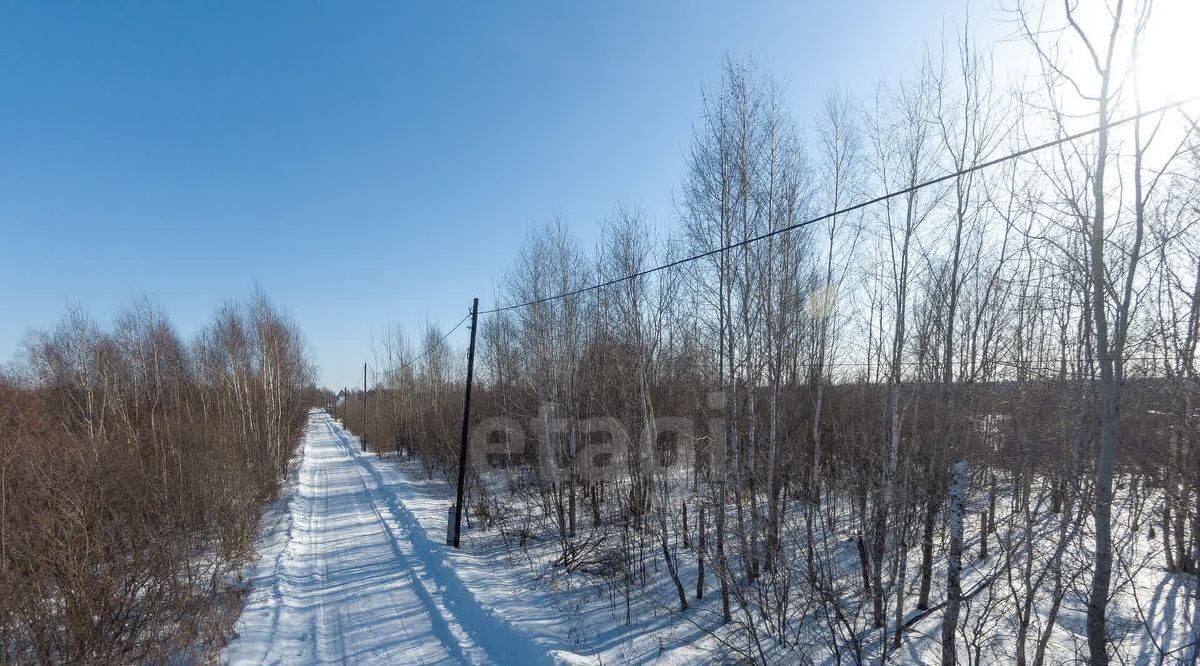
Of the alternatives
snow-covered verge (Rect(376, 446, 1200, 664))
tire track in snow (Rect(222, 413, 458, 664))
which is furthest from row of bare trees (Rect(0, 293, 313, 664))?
→ snow-covered verge (Rect(376, 446, 1200, 664))

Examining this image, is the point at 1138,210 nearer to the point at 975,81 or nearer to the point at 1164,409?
the point at 1164,409

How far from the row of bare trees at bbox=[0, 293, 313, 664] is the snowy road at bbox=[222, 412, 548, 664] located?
0.47m

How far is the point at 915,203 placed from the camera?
7.16m

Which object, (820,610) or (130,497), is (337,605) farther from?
(820,610)

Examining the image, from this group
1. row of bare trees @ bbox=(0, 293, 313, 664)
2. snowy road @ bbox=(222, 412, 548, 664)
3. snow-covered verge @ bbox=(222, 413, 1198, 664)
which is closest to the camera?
row of bare trees @ bbox=(0, 293, 313, 664)

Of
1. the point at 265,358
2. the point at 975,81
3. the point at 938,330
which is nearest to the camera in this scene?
the point at 975,81

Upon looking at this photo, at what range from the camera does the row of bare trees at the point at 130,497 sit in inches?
154

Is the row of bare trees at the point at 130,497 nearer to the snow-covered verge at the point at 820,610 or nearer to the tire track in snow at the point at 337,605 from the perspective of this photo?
the tire track in snow at the point at 337,605

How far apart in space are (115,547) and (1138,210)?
891 cm

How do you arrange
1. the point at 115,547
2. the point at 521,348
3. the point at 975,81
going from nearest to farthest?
the point at 115,547 → the point at 975,81 → the point at 521,348

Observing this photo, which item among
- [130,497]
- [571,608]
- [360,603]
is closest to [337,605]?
[360,603]

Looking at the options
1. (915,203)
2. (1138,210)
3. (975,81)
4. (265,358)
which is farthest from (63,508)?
(265,358)

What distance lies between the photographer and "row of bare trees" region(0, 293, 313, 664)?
3.92 metres

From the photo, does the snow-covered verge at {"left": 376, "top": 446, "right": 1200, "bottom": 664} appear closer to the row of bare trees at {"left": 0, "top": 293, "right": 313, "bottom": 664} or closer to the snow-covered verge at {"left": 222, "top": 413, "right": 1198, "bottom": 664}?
the snow-covered verge at {"left": 222, "top": 413, "right": 1198, "bottom": 664}
